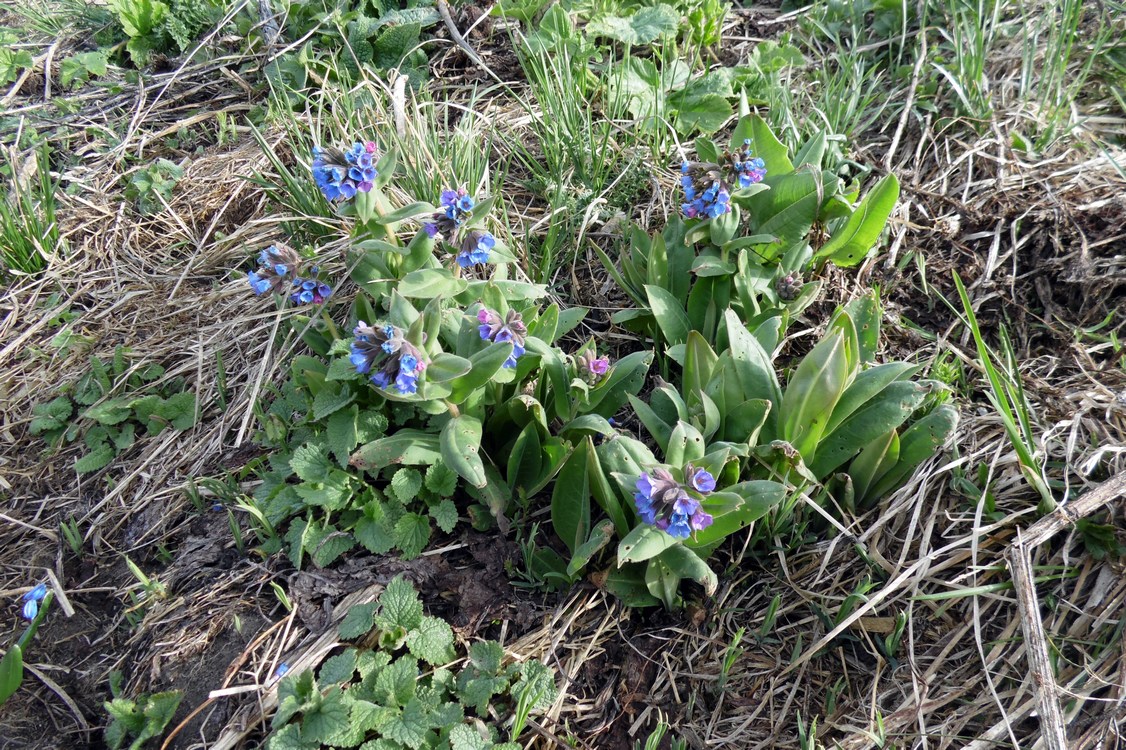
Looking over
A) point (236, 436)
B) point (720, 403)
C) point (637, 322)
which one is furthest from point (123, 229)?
point (720, 403)

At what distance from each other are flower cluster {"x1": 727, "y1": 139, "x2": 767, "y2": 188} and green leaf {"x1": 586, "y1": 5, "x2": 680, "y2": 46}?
1.17 m

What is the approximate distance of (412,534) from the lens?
2.08 meters

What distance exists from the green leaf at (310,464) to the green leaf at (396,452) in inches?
3.3

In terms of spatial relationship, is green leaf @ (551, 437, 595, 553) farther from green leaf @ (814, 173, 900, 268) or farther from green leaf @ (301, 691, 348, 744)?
green leaf @ (814, 173, 900, 268)

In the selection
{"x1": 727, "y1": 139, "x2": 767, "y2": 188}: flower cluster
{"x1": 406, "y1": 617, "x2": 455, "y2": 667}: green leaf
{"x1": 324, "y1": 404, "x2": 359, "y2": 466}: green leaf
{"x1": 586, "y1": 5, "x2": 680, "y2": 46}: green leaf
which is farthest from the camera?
{"x1": 586, "y1": 5, "x2": 680, "y2": 46}: green leaf

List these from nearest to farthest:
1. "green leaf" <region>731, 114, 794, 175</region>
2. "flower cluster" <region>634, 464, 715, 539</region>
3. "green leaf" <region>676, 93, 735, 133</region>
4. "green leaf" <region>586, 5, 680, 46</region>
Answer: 1. "flower cluster" <region>634, 464, 715, 539</region>
2. "green leaf" <region>731, 114, 794, 175</region>
3. "green leaf" <region>676, 93, 735, 133</region>
4. "green leaf" <region>586, 5, 680, 46</region>

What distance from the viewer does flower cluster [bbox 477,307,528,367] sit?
1965 mm

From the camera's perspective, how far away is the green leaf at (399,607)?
74.9 inches

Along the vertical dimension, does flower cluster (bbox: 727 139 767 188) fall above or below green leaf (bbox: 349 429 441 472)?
above

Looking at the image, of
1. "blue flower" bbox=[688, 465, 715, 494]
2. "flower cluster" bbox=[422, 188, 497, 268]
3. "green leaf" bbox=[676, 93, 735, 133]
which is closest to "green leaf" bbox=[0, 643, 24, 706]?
"flower cluster" bbox=[422, 188, 497, 268]

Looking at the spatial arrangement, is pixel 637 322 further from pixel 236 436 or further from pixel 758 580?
pixel 236 436

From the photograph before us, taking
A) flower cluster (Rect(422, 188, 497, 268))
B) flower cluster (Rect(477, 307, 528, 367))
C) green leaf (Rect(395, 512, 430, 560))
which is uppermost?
flower cluster (Rect(422, 188, 497, 268))

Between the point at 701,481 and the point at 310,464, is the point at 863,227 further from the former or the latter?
the point at 310,464

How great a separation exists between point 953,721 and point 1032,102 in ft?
7.71
